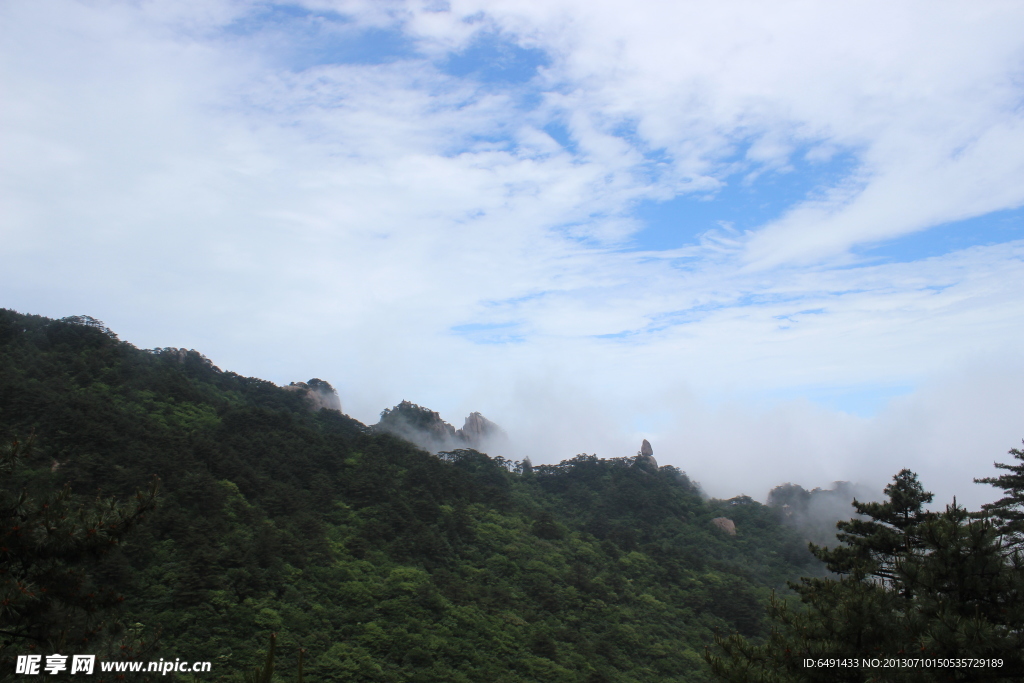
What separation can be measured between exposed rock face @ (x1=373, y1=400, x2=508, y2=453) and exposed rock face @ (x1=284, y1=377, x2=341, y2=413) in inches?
187

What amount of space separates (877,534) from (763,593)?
19702mm

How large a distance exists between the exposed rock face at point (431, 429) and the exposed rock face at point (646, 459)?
631 inches

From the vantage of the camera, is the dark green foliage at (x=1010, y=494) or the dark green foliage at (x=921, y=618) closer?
the dark green foliage at (x=921, y=618)

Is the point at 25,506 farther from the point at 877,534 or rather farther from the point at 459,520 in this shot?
the point at 459,520

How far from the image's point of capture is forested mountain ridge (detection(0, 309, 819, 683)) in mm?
17438

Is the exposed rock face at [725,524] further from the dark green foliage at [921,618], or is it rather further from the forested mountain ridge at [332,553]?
the dark green foliage at [921,618]

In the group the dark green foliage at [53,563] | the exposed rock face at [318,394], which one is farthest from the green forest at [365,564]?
the exposed rock face at [318,394]

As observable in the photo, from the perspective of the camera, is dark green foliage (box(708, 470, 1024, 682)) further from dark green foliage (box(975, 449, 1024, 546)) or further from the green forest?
dark green foliage (box(975, 449, 1024, 546))

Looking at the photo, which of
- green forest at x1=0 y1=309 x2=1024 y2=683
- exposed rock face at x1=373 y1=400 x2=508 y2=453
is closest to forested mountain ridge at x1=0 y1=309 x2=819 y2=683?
green forest at x1=0 y1=309 x2=1024 y2=683

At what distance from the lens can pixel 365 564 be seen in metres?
22.8

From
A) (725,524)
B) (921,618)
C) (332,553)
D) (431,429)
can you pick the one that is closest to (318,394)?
(431,429)

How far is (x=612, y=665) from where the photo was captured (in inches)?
856

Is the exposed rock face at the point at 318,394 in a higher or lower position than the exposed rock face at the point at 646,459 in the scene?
higher

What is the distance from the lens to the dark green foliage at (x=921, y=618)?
7.27 meters
